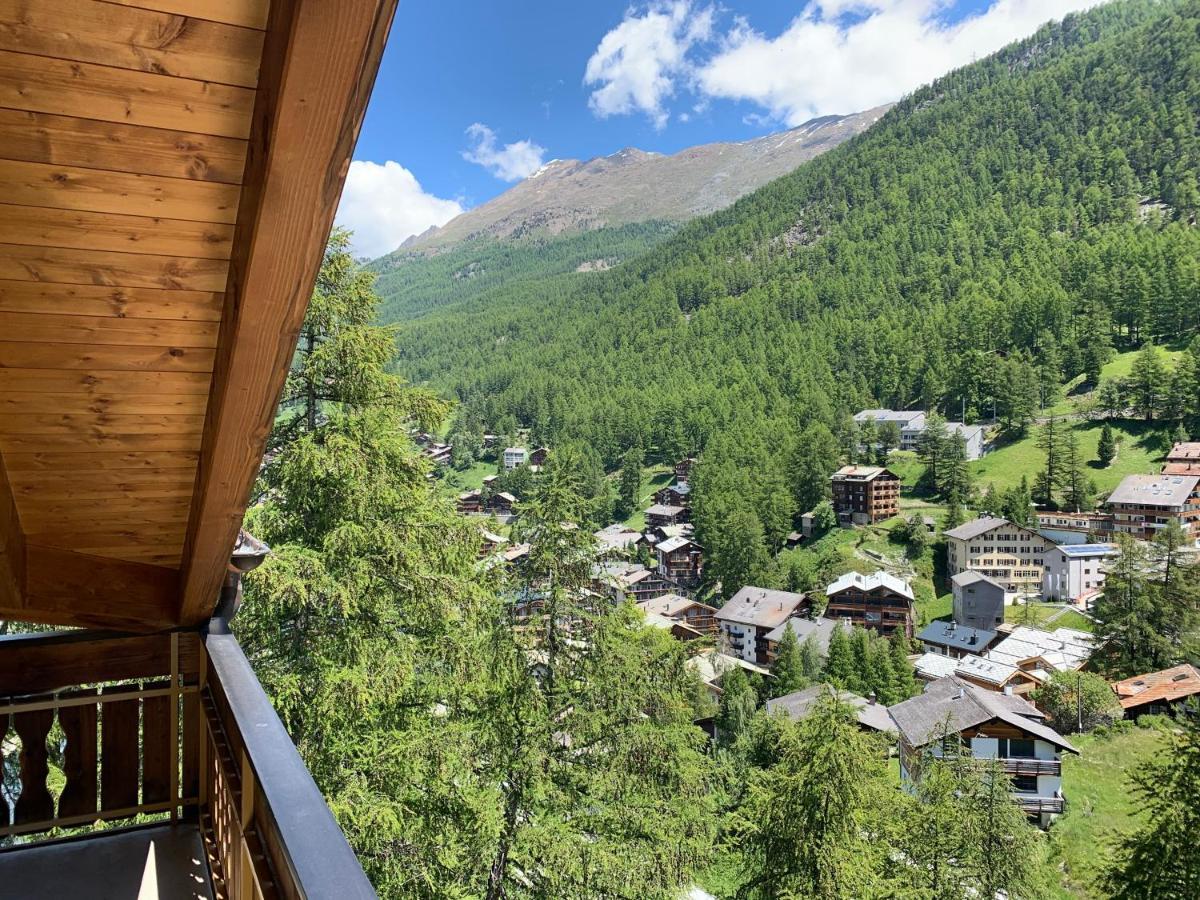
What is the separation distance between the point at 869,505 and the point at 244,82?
47126mm

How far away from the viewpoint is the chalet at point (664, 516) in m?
52.7

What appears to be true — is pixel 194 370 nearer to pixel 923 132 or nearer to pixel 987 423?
pixel 987 423

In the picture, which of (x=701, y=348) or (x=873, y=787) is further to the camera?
(x=701, y=348)

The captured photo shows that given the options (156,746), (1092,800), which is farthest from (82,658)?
(1092,800)

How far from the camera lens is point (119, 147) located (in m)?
0.92

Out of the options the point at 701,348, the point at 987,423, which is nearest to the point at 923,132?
the point at 701,348

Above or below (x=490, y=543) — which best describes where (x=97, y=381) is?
above

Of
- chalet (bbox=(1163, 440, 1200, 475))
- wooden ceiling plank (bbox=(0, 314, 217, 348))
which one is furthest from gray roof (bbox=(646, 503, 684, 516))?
wooden ceiling plank (bbox=(0, 314, 217, 348))

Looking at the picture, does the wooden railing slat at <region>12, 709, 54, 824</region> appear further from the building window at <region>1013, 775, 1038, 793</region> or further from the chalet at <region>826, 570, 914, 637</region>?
the chalet at <region>826, 570, 914, 637</region>

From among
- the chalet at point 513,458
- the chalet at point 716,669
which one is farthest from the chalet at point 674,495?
the chalet at point 716,669

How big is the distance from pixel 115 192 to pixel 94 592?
1.86m

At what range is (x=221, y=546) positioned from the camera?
1.99 m

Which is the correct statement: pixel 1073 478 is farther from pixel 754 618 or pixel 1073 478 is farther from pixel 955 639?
pixel 754 618

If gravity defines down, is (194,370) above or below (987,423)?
above
